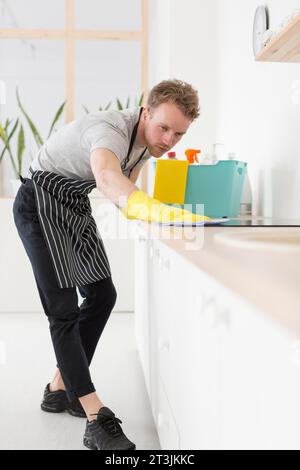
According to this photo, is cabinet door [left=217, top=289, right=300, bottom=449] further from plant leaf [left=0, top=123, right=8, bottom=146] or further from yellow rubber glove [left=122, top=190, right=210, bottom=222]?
plant leaf [left=0, top=123, right=8, bottom=146]

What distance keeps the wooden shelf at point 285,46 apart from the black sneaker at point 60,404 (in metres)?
1.23

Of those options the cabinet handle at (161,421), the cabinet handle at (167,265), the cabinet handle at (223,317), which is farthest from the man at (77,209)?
the cabinet handle at (223,317)

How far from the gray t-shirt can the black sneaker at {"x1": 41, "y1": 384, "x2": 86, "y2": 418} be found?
0.73 m

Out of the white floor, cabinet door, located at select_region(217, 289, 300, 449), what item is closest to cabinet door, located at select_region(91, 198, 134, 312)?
the white floor

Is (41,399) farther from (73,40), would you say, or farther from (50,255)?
(73,40)

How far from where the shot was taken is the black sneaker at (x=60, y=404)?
1674 millimetres

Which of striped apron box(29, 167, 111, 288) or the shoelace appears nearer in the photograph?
the shoelace

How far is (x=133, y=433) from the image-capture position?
60.1 inches

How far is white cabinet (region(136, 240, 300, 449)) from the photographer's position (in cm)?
42

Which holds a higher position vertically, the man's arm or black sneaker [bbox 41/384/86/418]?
the man's arm

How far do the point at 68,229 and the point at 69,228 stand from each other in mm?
10

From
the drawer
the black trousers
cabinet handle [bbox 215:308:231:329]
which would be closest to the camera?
cabinet handle [bbox 215:308:231:329]
